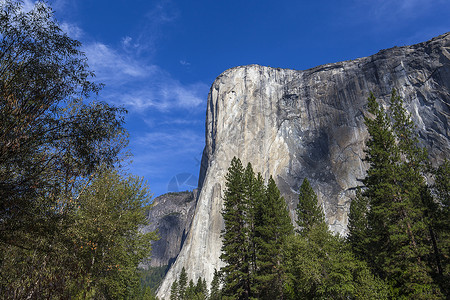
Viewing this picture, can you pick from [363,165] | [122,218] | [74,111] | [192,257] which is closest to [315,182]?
[363,165]

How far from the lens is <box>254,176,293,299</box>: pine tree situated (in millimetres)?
30883

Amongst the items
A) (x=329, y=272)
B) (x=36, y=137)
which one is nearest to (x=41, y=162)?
(x=36, y=137)

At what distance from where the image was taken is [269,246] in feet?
104

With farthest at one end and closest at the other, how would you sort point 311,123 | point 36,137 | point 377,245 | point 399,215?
point 311,123 → point 377,245 → point 399,215 → point 36,137

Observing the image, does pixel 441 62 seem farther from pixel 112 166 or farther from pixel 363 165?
pixel 112 166

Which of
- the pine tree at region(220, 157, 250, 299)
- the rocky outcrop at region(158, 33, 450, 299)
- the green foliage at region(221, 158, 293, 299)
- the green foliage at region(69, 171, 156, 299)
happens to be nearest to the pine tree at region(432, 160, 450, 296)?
the green foliage at region(221, 158, 293, 299)

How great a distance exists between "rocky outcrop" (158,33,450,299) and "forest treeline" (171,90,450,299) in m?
52.7

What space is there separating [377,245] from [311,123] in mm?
91606

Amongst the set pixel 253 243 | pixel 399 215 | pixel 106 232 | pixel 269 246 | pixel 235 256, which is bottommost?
pixel 106 232

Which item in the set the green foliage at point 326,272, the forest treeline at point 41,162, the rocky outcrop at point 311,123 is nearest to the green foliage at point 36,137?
the forest treeline at point 41,162

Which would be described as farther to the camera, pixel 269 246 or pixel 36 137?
pixel 269 246

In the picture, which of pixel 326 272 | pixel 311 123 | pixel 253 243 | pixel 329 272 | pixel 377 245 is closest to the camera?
pixel 329 272

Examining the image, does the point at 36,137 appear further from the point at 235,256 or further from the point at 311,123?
the point at 311,123

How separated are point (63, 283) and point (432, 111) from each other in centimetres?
10578
